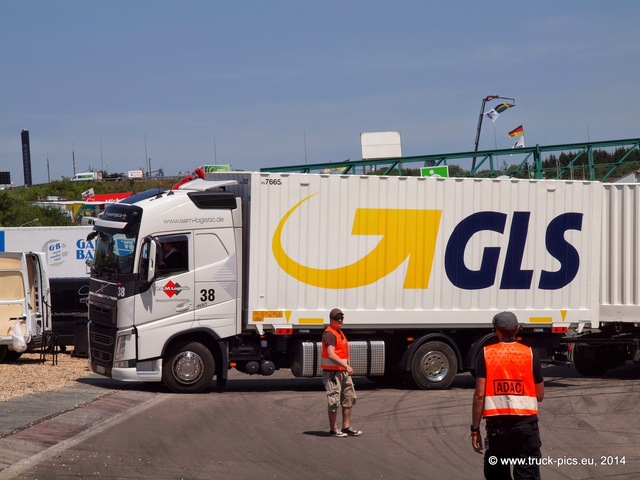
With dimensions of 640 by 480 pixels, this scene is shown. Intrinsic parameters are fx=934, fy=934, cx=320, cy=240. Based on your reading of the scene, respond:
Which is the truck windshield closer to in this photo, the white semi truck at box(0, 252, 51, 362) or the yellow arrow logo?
the yellow arrow logo

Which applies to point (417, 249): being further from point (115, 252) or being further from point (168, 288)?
point (115, 252)

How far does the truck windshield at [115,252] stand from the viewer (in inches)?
607

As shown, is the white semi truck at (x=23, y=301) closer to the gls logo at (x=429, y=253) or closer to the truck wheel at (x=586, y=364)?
the gls logo at (x=429, y=253)

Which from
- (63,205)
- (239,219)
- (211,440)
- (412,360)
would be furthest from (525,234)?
(63,205)

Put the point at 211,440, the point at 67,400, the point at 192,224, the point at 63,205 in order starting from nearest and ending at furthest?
the point at 211,440 < the point at 67,400 < the point at 192,224 < the point at 63,205

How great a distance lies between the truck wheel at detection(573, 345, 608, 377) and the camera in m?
19.2

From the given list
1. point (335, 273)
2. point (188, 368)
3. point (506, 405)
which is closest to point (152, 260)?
point (188, 368)

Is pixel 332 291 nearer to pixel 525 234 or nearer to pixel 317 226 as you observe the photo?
pixel 317 226

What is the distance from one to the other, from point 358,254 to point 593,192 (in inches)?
187

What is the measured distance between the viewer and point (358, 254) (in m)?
16.3

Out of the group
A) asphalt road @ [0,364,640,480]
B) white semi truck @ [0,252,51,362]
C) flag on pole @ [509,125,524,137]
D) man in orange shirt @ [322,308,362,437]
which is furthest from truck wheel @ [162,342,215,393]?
flag on pole @ [509,125,524,137]

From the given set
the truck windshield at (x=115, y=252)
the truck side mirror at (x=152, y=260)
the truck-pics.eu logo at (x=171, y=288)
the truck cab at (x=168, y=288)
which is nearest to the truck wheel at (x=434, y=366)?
the truck cab at (x=168, y=288)

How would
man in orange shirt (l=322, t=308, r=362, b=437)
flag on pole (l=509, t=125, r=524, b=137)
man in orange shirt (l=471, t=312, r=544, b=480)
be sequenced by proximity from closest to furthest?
man in orange shirt (l=471, t=312, r=544, b=480)
man in orange shirt (l=322, t=308, r=362, b=437)
flag on pole (l=509, t=125, r=524, b=137)

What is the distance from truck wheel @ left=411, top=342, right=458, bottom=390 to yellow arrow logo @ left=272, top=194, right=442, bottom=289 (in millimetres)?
1177
